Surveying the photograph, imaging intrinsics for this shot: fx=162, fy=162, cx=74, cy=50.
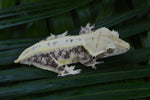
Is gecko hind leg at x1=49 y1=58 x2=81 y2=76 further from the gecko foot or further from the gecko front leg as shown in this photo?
the gecko front leg

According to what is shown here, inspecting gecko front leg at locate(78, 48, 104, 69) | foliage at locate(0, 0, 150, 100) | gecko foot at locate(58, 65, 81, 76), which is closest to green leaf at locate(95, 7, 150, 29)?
foliage at locate(0, 0, 150, 100)

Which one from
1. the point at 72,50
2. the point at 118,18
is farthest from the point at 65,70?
the point at 118,18

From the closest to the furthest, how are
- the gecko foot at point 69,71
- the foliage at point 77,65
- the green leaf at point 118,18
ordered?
the foliage at point 77,65
the gecko foot at point 69,71
the green leaf at point 118,18

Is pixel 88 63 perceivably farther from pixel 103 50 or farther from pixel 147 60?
pixel 147 60

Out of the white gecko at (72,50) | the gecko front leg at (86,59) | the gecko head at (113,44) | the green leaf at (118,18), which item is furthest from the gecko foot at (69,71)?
the green leaf at (118,18)

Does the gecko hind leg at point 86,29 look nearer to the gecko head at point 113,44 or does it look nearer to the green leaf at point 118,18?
the green leaf at point 118,18

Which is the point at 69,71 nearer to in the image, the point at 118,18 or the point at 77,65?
Answer: the point at 77,65
